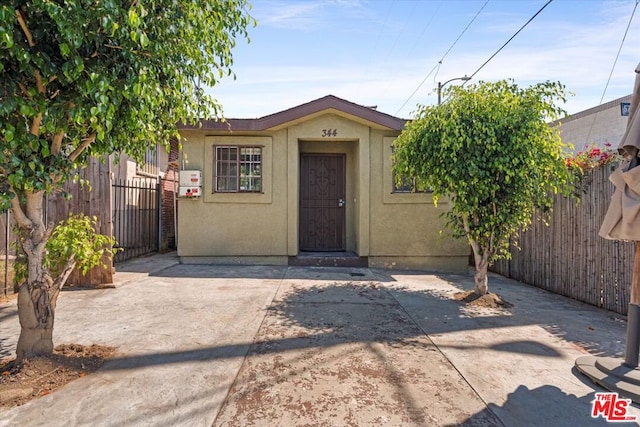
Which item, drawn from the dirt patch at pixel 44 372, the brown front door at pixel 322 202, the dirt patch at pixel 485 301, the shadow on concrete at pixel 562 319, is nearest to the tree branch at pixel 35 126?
the dirt patch at pixel 44 372

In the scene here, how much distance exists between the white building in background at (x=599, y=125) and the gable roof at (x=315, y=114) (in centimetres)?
720

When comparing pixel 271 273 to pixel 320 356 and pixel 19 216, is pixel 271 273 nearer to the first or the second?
pixel 320 356

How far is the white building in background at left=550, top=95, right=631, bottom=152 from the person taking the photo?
41.3 ft

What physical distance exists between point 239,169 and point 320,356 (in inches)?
238

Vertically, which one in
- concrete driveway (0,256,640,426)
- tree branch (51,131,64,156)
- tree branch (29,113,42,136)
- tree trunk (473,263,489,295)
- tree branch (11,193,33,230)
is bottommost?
concrete driveway (0,256,640,426)

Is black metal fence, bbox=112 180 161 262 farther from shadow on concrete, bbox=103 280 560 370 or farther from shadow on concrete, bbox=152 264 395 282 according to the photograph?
shadow on concrete, bbox=103 280 560 370

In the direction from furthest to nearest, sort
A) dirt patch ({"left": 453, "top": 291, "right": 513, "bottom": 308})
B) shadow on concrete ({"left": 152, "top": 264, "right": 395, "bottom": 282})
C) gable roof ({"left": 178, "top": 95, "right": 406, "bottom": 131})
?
gable roof ({"left": 178, "top": 95, "right": 406, "bottom": 131}) → shadow on concrete ({"left": 152, "top": 264, "right": 395, "bottom": 282}) → dirt patch ({"left": 453, "top": 291, "right": 513, "bottom": 308})

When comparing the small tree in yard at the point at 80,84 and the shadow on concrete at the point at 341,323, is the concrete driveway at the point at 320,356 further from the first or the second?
the small tree in yard at the point at 80,84

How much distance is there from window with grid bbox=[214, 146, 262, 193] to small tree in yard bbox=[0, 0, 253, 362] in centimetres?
510

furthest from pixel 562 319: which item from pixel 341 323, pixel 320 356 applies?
pixel 320 356

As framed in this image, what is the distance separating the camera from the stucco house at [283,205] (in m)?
8.54

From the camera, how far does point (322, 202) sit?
9.47m

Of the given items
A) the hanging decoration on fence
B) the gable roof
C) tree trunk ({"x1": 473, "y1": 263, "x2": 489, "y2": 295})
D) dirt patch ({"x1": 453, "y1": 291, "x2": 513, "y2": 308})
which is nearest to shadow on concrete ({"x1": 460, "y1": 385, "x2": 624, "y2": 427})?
the hanging decoration on fence

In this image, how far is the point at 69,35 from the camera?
2160 mm
